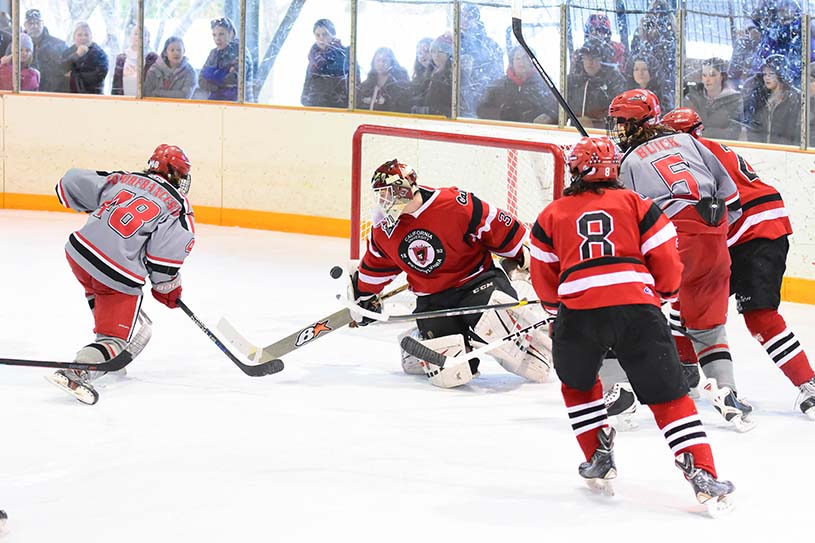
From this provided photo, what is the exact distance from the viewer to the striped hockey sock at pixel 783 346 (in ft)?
12.8

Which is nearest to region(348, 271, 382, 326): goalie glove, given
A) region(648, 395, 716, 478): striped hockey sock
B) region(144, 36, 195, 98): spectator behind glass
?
region(648, 395, 716, 478): striped hockey sock

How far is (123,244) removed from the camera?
4.08 m

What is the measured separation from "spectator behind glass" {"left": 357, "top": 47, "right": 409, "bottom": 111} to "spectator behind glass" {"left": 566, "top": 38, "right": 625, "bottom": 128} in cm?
114

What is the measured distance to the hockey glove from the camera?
4232 millimetres

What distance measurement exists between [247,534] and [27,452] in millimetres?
922

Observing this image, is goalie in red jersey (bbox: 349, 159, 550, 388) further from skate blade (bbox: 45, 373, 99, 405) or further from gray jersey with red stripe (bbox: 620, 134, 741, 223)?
skate blade (bbox: 45, 373, 99, 405)

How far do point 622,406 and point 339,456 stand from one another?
0.85 meters

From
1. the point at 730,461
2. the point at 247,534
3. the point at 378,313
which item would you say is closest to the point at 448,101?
the point at 378,313

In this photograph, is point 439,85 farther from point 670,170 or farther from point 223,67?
point 670,170

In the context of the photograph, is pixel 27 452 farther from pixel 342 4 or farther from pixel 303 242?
pixel 342 4

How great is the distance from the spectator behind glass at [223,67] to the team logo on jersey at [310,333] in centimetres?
400

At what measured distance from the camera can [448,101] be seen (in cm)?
760

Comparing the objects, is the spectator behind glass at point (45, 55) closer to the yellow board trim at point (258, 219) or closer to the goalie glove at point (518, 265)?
the yellow board trim at point (258, 219)

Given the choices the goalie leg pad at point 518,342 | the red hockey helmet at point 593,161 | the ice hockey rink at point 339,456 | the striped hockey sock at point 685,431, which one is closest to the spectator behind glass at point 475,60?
the ice hockey rink at point 339,456
